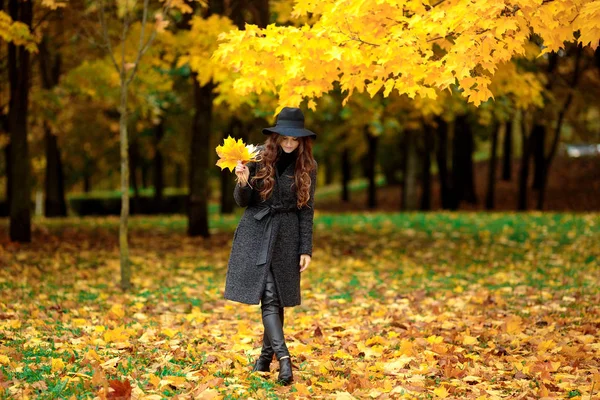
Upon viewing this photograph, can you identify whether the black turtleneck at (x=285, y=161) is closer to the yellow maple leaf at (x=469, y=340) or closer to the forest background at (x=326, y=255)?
the forest background at (x=326, y=255)

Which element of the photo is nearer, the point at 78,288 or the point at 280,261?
the point at 280,261

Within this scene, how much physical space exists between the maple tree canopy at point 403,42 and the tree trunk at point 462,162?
60.1ft

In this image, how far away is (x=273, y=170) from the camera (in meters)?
5.29

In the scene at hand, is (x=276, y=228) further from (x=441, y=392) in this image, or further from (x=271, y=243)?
(x=441, y=392)

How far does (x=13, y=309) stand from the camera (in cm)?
764

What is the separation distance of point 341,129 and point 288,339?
21.7 m

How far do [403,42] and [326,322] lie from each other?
10.3 ft

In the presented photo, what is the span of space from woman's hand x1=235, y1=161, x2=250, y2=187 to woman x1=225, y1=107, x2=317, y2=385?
0.24ft

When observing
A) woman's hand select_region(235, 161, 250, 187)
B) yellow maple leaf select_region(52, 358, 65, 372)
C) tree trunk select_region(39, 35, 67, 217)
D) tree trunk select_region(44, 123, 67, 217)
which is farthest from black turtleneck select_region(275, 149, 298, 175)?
tree trunk select_region(44, 123, 67, 217)

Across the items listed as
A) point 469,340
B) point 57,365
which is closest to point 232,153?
point 57,365

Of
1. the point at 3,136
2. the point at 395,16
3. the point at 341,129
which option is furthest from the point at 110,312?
the point at 341,129

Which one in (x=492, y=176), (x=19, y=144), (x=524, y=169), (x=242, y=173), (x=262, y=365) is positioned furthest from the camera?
(x=492, y=176)

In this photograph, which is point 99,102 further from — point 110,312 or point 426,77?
point 426,77

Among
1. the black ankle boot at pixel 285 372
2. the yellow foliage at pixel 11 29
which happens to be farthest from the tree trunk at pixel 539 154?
the black ankle boot at pixel 285 372
